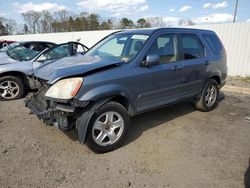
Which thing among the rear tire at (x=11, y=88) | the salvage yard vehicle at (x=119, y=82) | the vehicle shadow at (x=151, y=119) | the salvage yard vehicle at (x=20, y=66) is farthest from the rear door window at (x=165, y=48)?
the rear tire at (x=11, y=88)

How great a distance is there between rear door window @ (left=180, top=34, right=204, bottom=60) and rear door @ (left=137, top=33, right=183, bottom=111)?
0.24 meters

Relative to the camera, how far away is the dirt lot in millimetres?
3154

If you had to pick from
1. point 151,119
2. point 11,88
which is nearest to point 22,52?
point 11,88

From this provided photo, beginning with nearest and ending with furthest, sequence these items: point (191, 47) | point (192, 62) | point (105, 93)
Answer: point (105, 93) → point (192, 62) → point (191, 47)

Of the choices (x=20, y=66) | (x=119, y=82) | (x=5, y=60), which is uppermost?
(x=119, y=82)

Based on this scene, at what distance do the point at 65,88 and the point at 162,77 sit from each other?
1792 mm

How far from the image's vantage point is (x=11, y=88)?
6.49 meters

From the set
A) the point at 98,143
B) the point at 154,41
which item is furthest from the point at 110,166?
the point at 154,41

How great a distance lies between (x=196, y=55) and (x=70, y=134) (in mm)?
3042

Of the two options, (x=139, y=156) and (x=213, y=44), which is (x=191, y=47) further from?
(x=139, y=156)

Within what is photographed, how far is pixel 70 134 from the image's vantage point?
434cm

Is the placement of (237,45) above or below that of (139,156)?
above

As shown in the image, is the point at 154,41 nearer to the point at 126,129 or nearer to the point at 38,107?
the point at 126,129

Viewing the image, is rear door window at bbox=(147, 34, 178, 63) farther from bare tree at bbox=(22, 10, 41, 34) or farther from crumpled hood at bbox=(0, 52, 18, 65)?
bare tree at bbox=(22, 10, 41, 34)
